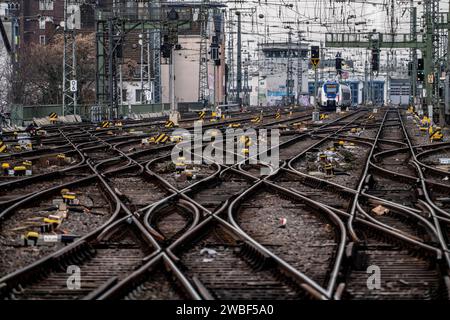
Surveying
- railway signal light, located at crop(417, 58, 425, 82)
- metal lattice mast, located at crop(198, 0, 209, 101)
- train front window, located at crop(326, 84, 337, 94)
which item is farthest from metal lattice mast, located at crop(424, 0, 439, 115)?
train front window, located at crop(326, 84, 337, 94)

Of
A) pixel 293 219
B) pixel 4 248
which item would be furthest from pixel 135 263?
pixel 293 219

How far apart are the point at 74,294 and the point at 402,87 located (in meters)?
126

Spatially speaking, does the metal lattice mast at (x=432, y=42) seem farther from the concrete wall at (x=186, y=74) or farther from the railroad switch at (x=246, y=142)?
the concrete wall at (x=186, y=74)

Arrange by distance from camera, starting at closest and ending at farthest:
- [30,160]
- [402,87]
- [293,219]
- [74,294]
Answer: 1. [74,294]
2. [293,219]
3. [30,160]
4. [402,87]

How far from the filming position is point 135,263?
25.1ft

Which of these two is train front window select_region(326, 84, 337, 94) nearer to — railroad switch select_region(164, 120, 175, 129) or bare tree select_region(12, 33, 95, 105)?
bare tree select_region(12, 33, 95, 105)

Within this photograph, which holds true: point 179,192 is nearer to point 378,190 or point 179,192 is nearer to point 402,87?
point 378,190

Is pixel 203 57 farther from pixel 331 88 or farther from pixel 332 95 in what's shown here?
pixel 332 95

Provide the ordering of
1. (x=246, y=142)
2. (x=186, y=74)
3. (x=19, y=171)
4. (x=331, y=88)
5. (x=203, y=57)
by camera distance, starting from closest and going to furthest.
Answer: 1. (x=19, y=171)
2. (x=246, y=142)
3. (x=331, y=88)
4. (x=203, y=57)
5. (x=186, y=74)

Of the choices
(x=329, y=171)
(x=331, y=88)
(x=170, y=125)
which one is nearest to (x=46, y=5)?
(x=331, y=88)

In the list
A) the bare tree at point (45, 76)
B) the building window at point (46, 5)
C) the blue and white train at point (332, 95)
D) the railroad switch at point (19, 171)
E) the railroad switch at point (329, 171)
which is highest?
the building window at point (46, 5)

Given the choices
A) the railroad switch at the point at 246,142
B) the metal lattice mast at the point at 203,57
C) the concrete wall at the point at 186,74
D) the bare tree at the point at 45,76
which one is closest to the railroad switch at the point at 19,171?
the railroad switch at the point at 246,142

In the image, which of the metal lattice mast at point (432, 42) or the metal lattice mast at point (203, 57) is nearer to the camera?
the metal lattice mast at point (432, 42)

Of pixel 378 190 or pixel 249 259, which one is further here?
pixel 378 190
